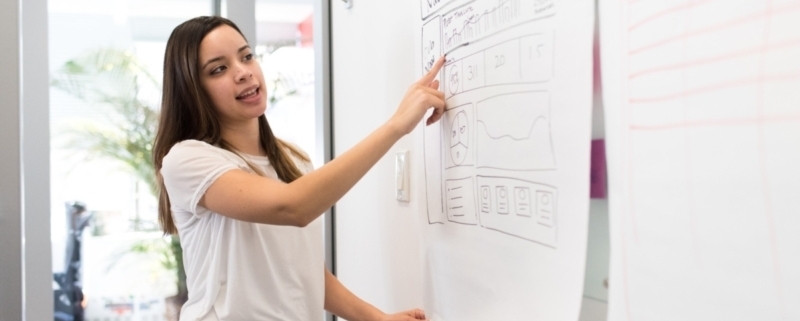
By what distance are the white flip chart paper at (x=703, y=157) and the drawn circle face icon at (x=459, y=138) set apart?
0.34 m

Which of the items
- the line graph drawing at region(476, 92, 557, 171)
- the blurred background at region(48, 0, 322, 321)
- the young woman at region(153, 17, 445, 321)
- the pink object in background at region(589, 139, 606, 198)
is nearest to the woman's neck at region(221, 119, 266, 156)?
the young woman at region(153, 17, 445, 321)

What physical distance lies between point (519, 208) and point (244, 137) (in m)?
0.68

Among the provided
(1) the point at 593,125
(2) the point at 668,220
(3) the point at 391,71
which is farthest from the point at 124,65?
(2) the point at 668,220

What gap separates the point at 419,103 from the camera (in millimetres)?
1045

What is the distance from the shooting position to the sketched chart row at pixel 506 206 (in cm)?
78

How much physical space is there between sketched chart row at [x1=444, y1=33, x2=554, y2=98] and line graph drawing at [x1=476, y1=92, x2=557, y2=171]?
2cm

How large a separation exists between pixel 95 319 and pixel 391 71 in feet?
5.13

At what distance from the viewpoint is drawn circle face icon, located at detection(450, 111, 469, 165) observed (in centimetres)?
100

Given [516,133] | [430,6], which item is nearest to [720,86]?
[516,133]

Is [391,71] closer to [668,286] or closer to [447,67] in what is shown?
[447,67]

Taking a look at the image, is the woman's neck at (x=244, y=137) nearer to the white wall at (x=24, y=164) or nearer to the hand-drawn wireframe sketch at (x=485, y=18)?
the hand-drawn wireframe sketch at (x=485, y=18)

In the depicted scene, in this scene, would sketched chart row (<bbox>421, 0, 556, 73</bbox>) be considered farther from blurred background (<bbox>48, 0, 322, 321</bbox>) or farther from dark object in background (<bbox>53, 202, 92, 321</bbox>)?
dark object in background (<bbox>53, 202, 92, 321</bbox>)

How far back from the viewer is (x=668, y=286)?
0.59m

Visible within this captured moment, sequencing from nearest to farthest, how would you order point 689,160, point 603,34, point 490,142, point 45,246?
point 689,160
point 603,34
point 490,142
point 45,246
